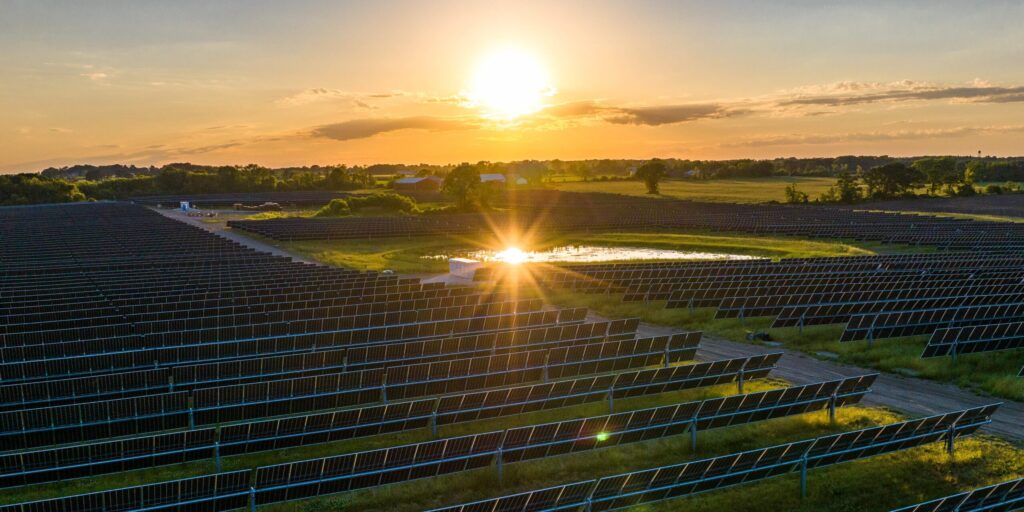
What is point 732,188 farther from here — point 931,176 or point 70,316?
point 70,316

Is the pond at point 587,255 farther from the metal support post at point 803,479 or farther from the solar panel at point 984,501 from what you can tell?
the solar panel at point 984,501

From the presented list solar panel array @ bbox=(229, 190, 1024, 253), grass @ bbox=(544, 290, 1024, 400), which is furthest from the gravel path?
solar panel array @ bbox=(229, 190, 1024, 253)

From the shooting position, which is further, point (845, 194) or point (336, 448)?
point (845, 194)

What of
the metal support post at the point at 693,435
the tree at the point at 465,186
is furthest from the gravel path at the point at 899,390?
the tree at the point at 465,186

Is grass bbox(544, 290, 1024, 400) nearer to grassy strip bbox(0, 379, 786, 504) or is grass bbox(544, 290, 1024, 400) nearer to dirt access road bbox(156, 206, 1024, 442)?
dirt access road bbox(156, 206, 1024, 442)

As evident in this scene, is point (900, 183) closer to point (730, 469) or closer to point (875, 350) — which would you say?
point (875, 350)

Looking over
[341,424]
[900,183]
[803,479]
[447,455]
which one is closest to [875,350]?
[803,479]
